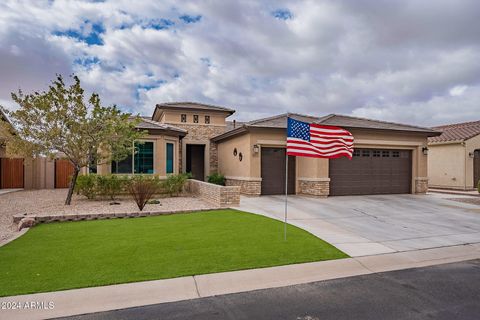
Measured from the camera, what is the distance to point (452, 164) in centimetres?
2122

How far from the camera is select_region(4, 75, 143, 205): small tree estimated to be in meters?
10.8

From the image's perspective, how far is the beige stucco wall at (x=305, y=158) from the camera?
1459 cm

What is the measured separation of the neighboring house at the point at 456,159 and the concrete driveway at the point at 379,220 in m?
8.95

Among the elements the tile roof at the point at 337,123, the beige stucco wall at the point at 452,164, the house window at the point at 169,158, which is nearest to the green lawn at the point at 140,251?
the tile roof at the point at 337,123

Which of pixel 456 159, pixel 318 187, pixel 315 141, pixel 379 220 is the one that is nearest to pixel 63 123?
pixel 315 141

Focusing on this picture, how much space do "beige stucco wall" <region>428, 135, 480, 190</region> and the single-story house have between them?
5989mm

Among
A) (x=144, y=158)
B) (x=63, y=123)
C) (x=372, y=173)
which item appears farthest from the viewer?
(x=372, y=173)

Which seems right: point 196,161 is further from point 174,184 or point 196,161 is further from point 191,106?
point 174,184

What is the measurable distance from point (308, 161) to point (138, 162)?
9.28 m

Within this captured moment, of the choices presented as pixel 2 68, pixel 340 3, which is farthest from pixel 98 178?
pixel 340 3

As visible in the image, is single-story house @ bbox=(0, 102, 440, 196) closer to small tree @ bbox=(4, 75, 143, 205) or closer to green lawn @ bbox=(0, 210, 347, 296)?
small tree @ bbox=(4, 75, 143, 205)

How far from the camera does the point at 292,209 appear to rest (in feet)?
36.4

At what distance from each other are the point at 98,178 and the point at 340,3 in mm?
12877

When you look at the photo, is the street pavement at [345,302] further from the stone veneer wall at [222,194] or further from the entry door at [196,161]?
the entry door at [196,161]
